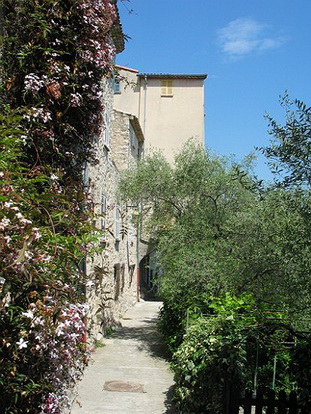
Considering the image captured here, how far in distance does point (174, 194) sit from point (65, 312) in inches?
440

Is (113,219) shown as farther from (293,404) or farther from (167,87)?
(167,87)

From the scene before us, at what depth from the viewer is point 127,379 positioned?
32.0ft

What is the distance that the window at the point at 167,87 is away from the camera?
92.2ft

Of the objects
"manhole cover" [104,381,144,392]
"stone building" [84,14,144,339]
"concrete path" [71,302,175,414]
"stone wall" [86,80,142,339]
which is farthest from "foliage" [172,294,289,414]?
"stone wall" [86,80,142,339]

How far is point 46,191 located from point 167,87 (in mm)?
24882

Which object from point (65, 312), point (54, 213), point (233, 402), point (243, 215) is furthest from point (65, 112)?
point (243, 215)

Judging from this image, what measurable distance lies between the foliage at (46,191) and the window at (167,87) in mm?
21867

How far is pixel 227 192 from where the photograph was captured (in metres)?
13.2

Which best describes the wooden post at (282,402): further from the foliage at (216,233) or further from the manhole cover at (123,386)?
the manhole cover at (123,386)

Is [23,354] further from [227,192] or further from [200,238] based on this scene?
[227,192]

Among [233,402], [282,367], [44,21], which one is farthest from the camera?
[282,367]

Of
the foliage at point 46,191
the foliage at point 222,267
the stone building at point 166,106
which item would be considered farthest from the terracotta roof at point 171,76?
the foliage at point 46,191

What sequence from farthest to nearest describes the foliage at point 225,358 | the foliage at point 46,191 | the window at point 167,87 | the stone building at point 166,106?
the window at point 167,87 → the stone building at point 166,106 → the foliage at point 225,358 → the foliage at point 46,191

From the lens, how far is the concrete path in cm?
782
